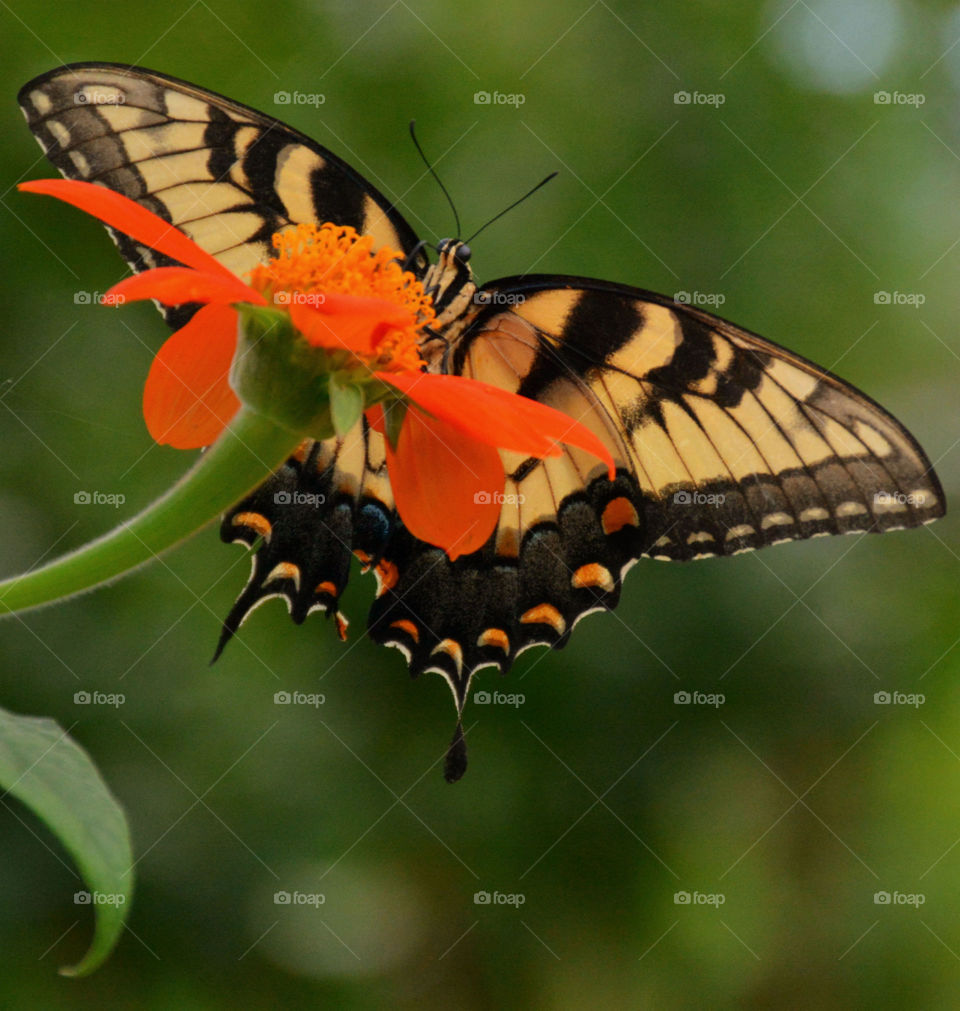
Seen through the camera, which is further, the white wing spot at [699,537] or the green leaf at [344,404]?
the white wing spot at [699,537]

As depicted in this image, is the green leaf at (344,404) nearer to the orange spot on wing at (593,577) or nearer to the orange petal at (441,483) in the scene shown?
the orange petal at (441,483)

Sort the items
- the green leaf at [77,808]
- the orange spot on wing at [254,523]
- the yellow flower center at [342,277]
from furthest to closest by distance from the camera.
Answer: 1. the orange spot on wing at [254,523]
2. the yellow flower center at [342,277]
3. the green leaf at [77,808]

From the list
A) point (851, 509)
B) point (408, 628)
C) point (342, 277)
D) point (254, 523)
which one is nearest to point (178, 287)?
point (342, 277)

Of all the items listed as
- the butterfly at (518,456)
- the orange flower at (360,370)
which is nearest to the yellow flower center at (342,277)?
the orange flower at (360,370)

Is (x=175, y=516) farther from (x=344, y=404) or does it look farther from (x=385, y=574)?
(x=385, y=574)

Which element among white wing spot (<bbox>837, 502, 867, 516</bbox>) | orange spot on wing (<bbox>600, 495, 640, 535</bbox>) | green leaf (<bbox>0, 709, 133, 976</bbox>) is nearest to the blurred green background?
orange spot on wing (<bbox>600, 495, 640, 535</bbox>)
